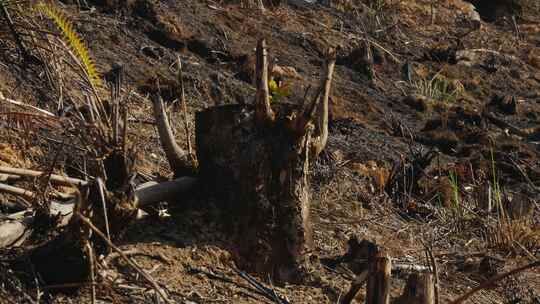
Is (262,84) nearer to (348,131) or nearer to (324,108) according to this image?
(324,108)

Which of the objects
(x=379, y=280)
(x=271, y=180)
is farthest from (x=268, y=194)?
(x=379, y=280)

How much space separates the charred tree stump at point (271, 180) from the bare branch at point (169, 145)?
31 cm

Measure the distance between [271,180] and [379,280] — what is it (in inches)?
26.8

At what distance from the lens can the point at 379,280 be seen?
8.57 ft

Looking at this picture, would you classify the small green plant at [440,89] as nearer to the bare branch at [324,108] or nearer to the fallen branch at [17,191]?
the bare branch at [324,108]

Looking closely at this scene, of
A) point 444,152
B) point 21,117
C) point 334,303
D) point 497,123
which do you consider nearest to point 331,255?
point 334,303

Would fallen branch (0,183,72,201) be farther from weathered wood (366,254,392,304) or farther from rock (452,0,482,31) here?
rock (452,0,482,31)

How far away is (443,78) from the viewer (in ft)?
25.9

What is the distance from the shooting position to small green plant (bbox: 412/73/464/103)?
741 centimetres

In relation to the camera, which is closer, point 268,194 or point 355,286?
point 355,286

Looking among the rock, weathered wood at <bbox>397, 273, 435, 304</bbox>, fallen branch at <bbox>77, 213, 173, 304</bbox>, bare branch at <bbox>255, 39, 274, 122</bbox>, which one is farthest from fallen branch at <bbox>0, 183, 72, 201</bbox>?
the rock

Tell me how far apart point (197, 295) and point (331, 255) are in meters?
0.95

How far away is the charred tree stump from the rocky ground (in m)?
0.09

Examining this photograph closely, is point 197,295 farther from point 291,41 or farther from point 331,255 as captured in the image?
point 291,41
